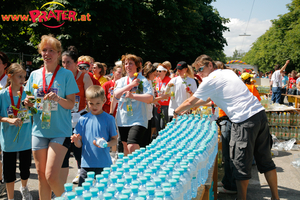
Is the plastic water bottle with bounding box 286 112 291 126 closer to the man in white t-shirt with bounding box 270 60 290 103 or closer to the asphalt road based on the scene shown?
the asphalt road

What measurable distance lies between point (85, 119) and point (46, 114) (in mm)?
462

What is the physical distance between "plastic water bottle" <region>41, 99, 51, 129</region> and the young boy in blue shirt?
0.36 metres

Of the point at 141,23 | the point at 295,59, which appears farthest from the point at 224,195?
the point at 295,59

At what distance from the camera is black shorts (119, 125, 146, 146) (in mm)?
4781

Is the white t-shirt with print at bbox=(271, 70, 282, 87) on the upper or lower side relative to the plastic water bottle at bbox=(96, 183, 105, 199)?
upper

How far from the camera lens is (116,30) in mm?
18812

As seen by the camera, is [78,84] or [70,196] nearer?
[70,196]

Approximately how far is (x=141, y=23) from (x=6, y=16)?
11.3m

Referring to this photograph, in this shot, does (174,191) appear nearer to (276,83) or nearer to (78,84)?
(78,84)

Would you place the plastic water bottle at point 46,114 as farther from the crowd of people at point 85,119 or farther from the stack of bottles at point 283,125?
the stack of bottles at point 283,125

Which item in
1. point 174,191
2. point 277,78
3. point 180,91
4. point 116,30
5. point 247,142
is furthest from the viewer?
point 116,30

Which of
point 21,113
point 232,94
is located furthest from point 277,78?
point 21,113

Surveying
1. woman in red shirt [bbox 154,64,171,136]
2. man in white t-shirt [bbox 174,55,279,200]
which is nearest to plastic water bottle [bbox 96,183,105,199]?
man in white t-shirt [bbox 174,55,279,200]

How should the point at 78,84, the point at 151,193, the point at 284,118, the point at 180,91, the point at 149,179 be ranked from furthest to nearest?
the point at 284,118 → the point at 180,91 → the point at 78,84 → the point at 149,179 → the point at 151,193
